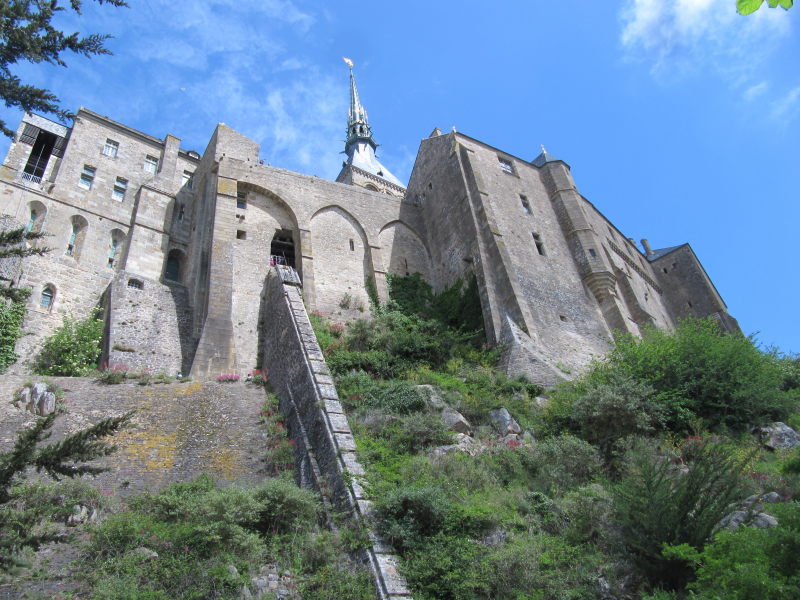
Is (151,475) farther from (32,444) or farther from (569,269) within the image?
(569,269)

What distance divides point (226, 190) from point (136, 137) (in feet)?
28.9

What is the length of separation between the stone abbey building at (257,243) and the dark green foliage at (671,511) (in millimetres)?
8999

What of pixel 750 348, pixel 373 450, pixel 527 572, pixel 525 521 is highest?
pixel 750 348

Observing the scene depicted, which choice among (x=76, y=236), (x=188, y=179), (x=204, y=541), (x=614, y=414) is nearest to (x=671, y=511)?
(x=614, y=414)

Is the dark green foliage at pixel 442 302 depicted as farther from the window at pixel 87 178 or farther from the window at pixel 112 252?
the window at pixel 87 178

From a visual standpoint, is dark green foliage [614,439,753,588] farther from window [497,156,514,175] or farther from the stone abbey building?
window [497,156,514,175]

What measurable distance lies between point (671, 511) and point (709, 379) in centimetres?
822

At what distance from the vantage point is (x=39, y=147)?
26953 millimetres

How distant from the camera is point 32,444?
4.66m

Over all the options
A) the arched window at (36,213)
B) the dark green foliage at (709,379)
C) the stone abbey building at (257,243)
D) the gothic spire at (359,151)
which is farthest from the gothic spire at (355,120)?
the dark green foliage at (709,379)

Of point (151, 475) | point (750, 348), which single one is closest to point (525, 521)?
point (151, 475)

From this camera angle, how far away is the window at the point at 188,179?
87.3ft

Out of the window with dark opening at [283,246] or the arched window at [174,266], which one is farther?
the arched window at [174,266]

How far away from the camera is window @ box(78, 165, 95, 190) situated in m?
24.3
